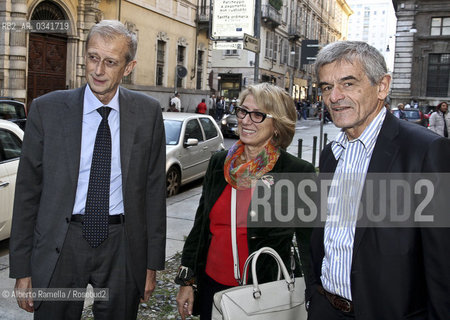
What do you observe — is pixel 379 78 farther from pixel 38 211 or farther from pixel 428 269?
pixel 38 211

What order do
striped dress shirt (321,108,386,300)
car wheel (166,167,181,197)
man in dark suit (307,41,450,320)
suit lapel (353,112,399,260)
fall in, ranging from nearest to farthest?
man in dark suit (307,41,450,320)
suit lapel (353,112,399,260)
striped dress shirt (321,108,386,300)
car wheel (166,167,181,197)

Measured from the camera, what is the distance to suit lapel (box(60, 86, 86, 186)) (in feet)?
8.05

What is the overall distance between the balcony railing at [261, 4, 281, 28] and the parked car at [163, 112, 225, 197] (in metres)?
31.8

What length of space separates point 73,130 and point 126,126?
0.28 metres

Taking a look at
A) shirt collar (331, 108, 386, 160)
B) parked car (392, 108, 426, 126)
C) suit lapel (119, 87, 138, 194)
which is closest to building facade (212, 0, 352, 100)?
parked car (392, 108, 426, 126)

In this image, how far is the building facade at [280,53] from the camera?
40188mm

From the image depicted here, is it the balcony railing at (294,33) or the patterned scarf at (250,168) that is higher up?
the balcony railing at (294,33)

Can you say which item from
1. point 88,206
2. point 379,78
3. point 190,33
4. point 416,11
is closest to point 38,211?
point 88,206

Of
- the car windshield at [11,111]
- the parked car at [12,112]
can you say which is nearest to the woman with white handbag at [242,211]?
the parked car at [12,112]

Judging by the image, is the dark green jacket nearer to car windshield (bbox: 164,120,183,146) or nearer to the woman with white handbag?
the woman with white handbag

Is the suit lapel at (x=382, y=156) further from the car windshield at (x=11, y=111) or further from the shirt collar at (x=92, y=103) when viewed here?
the car windshield at (x=11, y=111)

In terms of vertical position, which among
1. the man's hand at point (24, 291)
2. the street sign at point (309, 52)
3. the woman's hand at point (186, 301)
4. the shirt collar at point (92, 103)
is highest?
the street sign at point (309, 52)

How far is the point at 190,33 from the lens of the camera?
29.1 m

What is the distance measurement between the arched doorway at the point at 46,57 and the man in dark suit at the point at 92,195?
17.2 m
